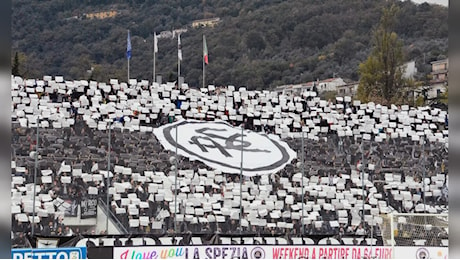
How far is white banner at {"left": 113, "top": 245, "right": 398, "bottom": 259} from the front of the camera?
52.9 ft

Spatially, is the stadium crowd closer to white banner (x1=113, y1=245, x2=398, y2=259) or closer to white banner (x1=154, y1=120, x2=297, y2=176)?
white banner (x1=154, y1=120, x2=297, y2=176)

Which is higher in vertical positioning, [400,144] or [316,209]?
[400,144]

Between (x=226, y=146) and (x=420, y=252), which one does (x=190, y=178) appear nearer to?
(x=226, y=146)

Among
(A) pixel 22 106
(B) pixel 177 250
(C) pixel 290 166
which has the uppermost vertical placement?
(A) pixel 22 106

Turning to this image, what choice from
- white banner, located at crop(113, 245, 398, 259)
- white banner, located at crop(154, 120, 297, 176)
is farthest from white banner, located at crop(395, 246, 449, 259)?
white banner, located at crop(154, 120, 297, 176)

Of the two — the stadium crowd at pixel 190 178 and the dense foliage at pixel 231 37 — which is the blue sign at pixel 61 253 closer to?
the stadium crowd at pixel 190 178

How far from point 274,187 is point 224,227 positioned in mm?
2880

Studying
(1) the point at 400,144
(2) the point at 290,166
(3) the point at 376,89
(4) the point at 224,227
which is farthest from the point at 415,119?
(3) the point at 376,89

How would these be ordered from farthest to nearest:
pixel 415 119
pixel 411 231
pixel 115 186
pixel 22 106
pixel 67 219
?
pixel 415 119
pixel 22 106
pixel 115 186
pixel 67 219
pixel 411 231

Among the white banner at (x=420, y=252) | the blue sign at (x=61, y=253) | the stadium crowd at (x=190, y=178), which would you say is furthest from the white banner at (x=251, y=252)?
the blue sign at (x=61, y=253)

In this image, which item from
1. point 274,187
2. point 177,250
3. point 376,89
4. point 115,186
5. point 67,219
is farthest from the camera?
point 376,89

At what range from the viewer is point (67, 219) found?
17.7m

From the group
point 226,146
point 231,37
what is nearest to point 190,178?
point 226,146

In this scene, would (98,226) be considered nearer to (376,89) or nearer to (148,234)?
(148,234)
